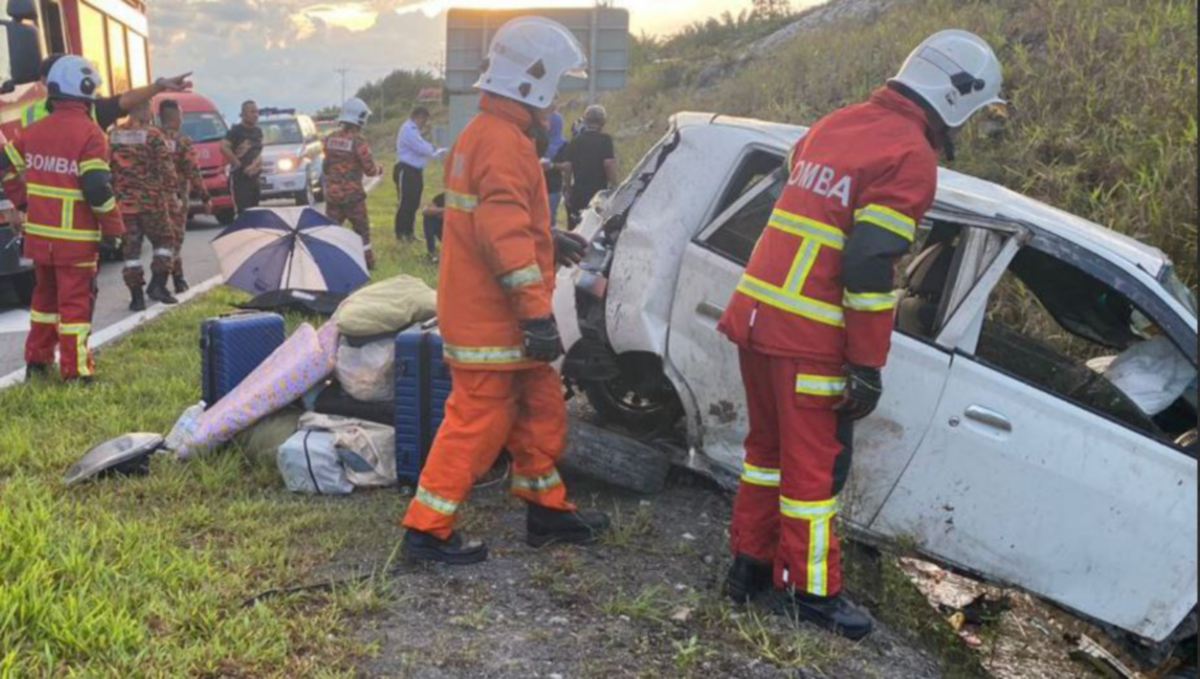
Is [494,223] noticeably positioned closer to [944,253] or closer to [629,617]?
[629,617]

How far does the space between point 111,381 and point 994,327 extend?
187 inches

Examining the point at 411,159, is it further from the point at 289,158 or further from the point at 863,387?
the point at 863,387

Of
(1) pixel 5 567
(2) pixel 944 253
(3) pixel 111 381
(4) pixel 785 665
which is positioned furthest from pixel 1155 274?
(3) pixel 111 381

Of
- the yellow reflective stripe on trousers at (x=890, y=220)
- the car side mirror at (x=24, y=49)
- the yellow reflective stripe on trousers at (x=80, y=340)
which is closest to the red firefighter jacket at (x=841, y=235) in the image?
the yellow reflective stripe on trousers at (x=890, y=220)

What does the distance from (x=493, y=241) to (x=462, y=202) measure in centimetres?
25

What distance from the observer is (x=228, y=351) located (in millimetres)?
4637

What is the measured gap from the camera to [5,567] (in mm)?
3004

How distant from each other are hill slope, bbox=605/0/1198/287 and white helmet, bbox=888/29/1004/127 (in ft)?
11.4

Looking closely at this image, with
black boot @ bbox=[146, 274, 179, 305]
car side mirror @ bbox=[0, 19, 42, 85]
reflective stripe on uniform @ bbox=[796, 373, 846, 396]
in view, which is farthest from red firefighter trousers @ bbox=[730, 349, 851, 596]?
black boot @ bbox=[146, 274, 179, 305]

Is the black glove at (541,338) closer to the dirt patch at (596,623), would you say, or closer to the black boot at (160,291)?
the dirt patch at (596,623)

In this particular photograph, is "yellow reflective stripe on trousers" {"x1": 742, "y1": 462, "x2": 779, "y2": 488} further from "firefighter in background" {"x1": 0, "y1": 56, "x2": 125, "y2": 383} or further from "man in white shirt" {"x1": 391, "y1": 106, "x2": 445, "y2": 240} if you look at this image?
"man in white shirt" {"x1": 391, "y1": 106, "x2": 445, "y2": 240}

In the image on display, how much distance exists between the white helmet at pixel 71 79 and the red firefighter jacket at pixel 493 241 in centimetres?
328

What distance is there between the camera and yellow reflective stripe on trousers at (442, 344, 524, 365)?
327 centimetres

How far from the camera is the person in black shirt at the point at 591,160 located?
32.1 feet
